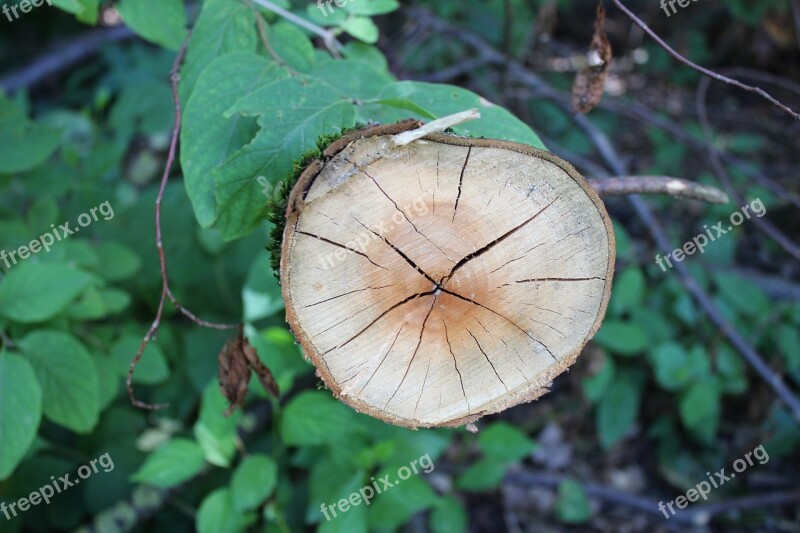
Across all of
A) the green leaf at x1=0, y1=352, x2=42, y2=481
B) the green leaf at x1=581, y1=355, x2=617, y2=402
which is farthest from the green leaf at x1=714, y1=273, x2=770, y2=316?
the green leaf at x1=0, y1=352, x2=42, y2=481

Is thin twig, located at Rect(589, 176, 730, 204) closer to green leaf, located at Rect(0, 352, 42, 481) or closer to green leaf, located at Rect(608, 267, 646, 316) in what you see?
green leaf, located at Rect(608, 267, 646, 316)

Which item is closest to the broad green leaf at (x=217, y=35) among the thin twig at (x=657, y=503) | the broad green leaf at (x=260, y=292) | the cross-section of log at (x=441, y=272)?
the cross-section of log at (x=441, y=272)

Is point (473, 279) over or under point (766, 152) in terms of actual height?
over

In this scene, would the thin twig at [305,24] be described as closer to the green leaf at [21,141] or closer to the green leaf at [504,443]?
the green leaf at [21,141]

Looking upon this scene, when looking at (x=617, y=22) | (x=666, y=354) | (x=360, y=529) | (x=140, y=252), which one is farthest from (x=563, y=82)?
(x=360, y=529)

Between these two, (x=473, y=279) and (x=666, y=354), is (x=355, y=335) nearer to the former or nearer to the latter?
(x=473, y=279)

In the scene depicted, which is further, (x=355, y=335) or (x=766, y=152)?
(x=766, y=152)

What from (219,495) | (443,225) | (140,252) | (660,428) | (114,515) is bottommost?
(660,428)
